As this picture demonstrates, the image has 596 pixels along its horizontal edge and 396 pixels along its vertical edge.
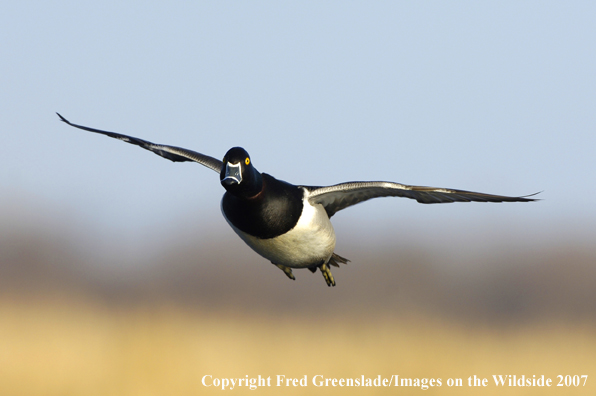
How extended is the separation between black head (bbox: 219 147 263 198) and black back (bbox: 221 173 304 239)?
0.22 meters

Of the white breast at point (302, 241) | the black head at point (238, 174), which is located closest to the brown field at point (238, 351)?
the white breast at point (302, 241)

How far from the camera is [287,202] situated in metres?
7.58

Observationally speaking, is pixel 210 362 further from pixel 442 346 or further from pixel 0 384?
pixel 442 346

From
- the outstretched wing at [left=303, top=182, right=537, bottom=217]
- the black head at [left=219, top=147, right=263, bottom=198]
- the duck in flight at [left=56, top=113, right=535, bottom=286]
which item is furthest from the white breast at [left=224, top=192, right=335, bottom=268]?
the black head at [left=219, top=147, right=263, bottom=198]

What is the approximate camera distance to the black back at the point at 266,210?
731 cm

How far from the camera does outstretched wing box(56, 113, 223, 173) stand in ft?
27.5

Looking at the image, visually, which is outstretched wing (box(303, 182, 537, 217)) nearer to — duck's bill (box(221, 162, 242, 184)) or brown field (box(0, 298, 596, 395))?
duck's bill (box(221, 162, 242, 184))

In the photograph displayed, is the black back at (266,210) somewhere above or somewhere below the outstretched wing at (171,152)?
below

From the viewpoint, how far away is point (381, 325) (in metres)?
13.3

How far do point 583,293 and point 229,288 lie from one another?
1112 centimetres

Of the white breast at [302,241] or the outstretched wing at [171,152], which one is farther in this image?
Result: the outstretched wing at [171,152]

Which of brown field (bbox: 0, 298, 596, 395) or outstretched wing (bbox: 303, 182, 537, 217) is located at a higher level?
outstretched wing (bbox: 303, 182, 537, 217)

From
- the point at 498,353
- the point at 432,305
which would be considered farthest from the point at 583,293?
the point at 498,353

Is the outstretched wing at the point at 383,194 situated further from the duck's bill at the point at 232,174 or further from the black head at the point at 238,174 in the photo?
the duck's bill at the point at 232,174
